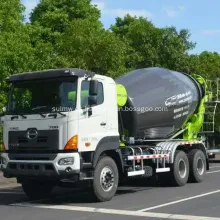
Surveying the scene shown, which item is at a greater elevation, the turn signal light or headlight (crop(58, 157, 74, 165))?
the turn signal light

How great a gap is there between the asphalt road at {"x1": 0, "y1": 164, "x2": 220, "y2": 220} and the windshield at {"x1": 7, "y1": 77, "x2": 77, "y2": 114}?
2.06m

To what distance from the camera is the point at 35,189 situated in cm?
1216

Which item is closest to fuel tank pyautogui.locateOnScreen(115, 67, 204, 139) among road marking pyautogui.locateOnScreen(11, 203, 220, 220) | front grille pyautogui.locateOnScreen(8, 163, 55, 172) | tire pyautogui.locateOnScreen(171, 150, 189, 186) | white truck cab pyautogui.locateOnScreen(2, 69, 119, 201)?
tire pyautogui.locateOnScreen(171, 150, 189, 186)

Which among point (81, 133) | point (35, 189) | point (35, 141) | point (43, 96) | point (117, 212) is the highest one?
point (43, 96)

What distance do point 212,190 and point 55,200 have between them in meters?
3.96

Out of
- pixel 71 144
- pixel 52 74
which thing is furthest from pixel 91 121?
pixel 52 74

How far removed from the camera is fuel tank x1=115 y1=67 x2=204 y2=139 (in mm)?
12766

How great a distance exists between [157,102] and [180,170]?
201cm

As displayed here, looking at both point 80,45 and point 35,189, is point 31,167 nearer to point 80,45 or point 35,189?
point 35,189

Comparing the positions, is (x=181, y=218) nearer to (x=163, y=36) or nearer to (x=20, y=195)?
(x=20, y=195)

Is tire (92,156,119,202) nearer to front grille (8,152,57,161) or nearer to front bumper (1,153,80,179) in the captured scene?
front bumper (1,153,80,179)

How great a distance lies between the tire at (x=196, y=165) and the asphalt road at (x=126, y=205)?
1.82 feet

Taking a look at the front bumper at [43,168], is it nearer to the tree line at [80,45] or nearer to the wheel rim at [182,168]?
the wheel rim at [182,168]

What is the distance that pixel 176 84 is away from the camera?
572 inches
